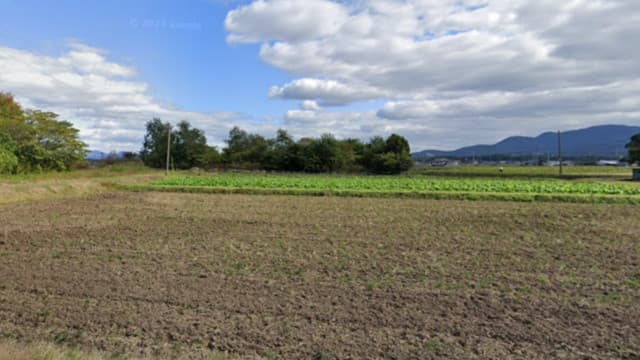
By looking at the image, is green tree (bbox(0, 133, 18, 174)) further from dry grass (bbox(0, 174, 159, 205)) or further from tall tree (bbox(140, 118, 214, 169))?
tall tree (bbox(140, 118, 214, 169))

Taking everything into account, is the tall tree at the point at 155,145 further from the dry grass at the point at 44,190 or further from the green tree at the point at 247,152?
the dry grass at the point at 44,190

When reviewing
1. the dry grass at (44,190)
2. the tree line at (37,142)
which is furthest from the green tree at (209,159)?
the dry grass at (44,190)

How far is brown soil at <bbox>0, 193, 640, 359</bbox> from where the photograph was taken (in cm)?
480

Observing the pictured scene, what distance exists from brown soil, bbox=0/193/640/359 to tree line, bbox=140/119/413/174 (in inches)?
1640

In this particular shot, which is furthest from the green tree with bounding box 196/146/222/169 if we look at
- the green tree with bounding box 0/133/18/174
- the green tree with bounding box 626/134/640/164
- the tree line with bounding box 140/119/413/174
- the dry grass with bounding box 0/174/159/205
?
the green tree with bounding box 626/134/640/164

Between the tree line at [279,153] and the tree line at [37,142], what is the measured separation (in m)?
18.4

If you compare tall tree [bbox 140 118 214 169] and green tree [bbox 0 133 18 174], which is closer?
green tree [bbox 0 133 18 174]

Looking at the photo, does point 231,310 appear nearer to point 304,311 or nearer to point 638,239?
point 304,311

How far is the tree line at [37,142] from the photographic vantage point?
108 ft

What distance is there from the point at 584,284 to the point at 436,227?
5.90 m

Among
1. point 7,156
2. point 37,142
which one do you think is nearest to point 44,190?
point 7,156

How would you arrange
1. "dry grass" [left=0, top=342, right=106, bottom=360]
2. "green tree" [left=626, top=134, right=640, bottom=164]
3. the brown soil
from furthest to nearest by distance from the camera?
"green tree" [left=626, top=134, right=640, bottom=164] → the brown soil → "dry grass" [left=0, top=342, right=106, bottom=360]

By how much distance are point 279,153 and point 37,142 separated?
28.6 m

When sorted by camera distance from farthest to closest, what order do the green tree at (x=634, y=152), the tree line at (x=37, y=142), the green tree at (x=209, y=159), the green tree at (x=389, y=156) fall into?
the green tree at (x=209, y=159) → the green tree at (x=634, y=152) → the green tree at (x=389, y=156) → the tree line at (x=37, y=142)
